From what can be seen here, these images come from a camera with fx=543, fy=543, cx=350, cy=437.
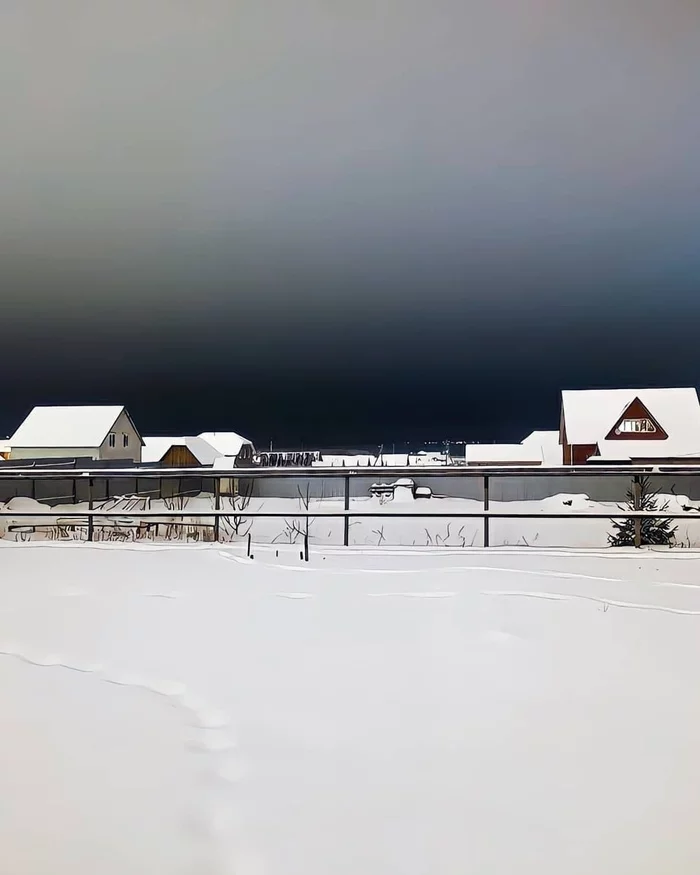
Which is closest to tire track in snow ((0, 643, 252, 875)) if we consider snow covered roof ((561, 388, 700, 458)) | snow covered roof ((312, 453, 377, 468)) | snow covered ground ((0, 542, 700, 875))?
snow covered ground ((0, 542, 700, 875))

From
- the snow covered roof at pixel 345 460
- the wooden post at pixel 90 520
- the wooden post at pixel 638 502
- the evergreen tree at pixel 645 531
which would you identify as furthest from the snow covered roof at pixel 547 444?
the wooden post at pixel 90 520

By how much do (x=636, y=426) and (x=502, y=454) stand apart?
114 centimetres

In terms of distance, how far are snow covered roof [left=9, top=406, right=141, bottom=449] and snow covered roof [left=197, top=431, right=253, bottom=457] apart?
852 millimetres

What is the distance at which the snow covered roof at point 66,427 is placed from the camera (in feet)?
15.5

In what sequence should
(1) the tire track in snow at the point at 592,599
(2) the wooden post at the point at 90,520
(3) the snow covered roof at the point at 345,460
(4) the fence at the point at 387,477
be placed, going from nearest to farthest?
(1) the tire track in snow at the point at 592,599 < (4) the fence at the point at 387,477 < (2) the wooden post at the point at 90,520 < (3) the snow covered roof at the point at 345,460

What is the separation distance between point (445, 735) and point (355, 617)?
827 millimetres

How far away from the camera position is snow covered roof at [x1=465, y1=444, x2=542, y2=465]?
4574 mm

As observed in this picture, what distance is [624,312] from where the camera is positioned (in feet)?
15.9

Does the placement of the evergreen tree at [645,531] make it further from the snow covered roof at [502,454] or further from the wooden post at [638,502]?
the snow covered roof at [502,454]

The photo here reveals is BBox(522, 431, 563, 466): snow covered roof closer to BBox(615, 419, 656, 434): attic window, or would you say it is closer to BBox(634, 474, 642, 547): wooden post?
BBox(615, 419, 656, 434): attic window

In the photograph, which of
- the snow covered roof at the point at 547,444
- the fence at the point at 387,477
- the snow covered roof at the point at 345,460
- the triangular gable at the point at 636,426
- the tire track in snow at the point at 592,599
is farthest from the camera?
the snow covered roof at the point at 547,444

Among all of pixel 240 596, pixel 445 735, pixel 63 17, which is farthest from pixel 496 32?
pixel 445 735

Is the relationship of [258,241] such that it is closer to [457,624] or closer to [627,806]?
[457,624]

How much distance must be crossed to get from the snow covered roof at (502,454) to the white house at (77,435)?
9.91 feet
